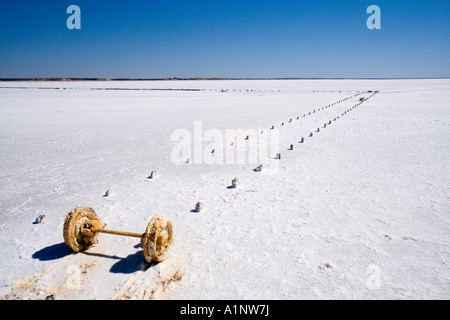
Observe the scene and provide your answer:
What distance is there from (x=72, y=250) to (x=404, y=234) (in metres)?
3.50

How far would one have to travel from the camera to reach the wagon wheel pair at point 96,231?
2564 millimetres

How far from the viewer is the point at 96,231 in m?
2.91

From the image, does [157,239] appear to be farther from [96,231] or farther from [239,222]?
[239,222]

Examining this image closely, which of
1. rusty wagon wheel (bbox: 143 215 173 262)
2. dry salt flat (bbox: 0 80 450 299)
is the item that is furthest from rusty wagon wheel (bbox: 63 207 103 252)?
rusty wagon wheel (bbox: 143 215 173 262)

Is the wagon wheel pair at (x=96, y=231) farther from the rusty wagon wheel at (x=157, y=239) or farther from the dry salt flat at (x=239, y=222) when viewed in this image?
the dry salt flat at (x=239, y=222)

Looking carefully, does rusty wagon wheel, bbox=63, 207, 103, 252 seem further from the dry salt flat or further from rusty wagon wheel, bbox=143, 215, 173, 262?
rusty wagon wheel, bbox=143, 215, 173, 262

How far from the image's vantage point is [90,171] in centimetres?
562

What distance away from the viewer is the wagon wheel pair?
2564 mm

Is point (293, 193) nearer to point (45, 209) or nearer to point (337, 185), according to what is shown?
point (337, 185)

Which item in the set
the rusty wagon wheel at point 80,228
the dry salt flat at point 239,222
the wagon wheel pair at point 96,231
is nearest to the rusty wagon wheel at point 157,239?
the wagon wheel pair at point 96,231

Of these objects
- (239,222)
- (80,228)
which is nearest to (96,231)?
(80,228)

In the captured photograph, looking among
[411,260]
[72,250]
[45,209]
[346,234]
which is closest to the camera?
[411,260]

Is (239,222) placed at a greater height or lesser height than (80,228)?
lesser
